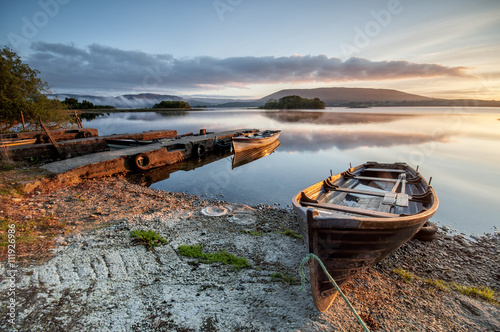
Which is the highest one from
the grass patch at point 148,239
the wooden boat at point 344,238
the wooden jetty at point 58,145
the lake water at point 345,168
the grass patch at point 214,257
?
the wooden jetty at point 58,145

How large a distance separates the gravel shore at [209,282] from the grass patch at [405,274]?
25 mm

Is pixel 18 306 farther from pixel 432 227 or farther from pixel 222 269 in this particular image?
pixel 432 227

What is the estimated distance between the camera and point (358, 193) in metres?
7.15

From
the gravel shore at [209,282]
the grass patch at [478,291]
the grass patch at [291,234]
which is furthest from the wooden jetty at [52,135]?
the grass patch at [478,291]

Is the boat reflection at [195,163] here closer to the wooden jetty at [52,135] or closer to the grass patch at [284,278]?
the wooden jetty at [52,135]

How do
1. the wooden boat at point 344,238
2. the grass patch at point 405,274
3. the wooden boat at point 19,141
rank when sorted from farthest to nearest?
the wooden boat at point 19,141 < the grass patch at point 405,274 < the wooden boat at point 344,238

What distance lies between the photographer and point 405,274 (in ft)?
16.5

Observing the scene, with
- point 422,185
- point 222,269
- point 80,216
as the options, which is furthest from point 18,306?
point 422,185

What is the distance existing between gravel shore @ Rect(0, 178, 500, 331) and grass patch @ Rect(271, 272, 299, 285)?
0.07 feet

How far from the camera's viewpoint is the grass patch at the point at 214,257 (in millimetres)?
4781

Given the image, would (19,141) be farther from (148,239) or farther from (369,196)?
(369,196)

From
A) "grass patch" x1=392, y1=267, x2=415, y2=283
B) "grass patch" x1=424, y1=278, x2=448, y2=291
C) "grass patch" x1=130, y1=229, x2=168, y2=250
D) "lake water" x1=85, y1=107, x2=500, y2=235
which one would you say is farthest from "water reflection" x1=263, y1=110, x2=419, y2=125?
"grass patch" x1=130, y1=229, x2=168, y2=250

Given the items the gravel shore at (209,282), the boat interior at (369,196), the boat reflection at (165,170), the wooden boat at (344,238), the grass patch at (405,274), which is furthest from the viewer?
the boat reflection at (165,170)

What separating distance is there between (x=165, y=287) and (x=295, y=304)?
90.1 inches
